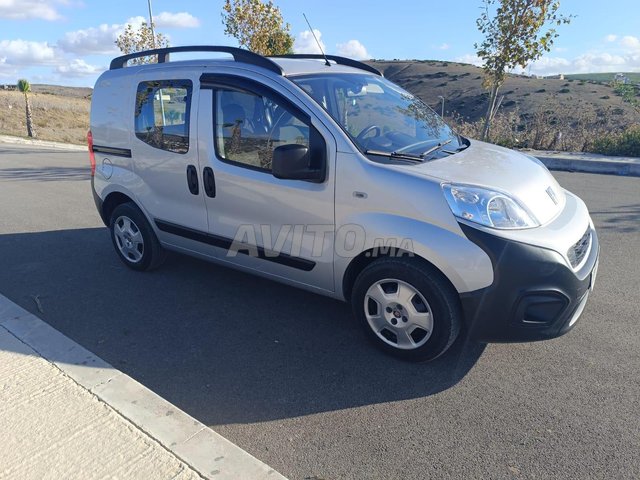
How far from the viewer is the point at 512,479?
229 centimetres

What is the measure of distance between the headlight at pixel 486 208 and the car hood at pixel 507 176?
0.06 m

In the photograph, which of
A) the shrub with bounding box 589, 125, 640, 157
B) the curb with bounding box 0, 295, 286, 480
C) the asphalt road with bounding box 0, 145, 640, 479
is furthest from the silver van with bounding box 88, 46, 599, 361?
the shrub with bounding box 589, 125, 640, 157

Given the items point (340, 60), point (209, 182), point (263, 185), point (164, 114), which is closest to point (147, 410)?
point (263, 185)

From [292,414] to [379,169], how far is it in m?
1.58

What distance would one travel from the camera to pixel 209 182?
3.91 meters

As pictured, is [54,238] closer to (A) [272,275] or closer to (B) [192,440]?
(A) [272,275]

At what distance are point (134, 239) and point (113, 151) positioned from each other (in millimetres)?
887

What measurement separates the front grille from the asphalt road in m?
0.74

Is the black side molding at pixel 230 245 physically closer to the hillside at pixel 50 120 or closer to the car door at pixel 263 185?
the car door at pixel 263 185

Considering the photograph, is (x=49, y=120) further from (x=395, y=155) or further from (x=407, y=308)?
(x=407, y=308)

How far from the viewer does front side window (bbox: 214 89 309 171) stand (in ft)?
11.4

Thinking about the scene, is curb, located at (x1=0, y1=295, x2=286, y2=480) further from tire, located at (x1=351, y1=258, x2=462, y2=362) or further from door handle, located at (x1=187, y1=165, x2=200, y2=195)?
door handle, located at (x1=187, y1=165, x2=200, y2=195)

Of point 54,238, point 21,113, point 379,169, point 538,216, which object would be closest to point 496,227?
point 538,216

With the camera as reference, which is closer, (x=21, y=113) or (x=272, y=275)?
(x=272, y=275)
